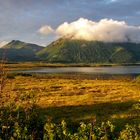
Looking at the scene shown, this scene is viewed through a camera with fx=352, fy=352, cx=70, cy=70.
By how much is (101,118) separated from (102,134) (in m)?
12.7

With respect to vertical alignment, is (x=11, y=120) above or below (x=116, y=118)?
above

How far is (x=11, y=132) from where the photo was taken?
20.9 meters

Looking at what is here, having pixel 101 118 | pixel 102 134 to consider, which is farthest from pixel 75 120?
pixel 102 134

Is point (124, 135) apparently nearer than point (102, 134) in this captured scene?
Yes

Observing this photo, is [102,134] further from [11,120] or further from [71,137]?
[11,120]

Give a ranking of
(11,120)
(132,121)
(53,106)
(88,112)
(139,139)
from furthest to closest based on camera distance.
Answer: (53,106), (88,112), (132,121), (11,120), (139,139)

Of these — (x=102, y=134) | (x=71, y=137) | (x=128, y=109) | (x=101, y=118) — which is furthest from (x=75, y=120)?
(x=71, y=137)

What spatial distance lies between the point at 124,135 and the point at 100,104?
24.8m

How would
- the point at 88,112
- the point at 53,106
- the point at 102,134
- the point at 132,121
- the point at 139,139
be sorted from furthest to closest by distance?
the point at 53,106 < the point at 88,112 < the point at 132,121 < the point at 102,134 < the point at 139,139

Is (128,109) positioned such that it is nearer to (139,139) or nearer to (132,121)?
(132,121)

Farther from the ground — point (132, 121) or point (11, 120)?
point (11, 120)

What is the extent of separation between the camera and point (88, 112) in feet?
131

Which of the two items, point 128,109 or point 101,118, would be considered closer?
point 101,118

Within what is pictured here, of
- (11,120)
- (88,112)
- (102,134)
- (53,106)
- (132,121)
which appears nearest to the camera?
(11,120)
